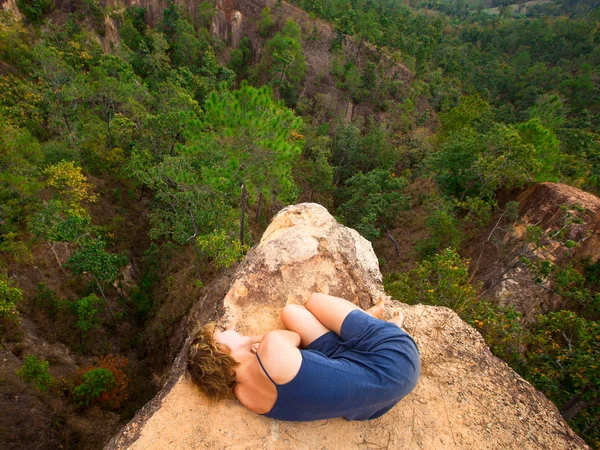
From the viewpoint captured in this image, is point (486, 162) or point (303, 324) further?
point (486, 162)

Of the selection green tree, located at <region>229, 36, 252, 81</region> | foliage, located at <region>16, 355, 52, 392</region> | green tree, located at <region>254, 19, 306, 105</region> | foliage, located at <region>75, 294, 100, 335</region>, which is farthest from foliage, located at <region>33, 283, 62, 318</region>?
green tree, located at <region>229, 36, 252, 81</region>

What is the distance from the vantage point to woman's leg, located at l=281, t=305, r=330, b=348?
2.91 meters

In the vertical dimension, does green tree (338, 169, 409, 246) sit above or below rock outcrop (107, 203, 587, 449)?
below

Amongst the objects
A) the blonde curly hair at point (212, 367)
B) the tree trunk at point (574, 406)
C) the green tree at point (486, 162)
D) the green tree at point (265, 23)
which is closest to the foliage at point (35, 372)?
the blonde curly hair at point (212, 367)

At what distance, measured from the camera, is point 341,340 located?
2.85 meters

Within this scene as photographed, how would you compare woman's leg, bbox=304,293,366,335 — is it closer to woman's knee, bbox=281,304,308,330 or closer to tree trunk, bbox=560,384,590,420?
woman's knee, bbox=281,304,308,330

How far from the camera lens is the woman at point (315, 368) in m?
2.36

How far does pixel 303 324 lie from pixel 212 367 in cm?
91

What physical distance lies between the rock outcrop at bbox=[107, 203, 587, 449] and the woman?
24cm

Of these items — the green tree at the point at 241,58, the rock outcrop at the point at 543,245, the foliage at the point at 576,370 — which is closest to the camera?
the foliage at the point at 576,370

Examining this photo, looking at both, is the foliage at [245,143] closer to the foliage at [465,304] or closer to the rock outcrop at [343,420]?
the rock outcrop at [343,420]

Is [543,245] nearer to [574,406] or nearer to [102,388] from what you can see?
[574,406]

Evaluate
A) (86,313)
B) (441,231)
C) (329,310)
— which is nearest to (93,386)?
(86,313)

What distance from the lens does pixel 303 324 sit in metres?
2.95
